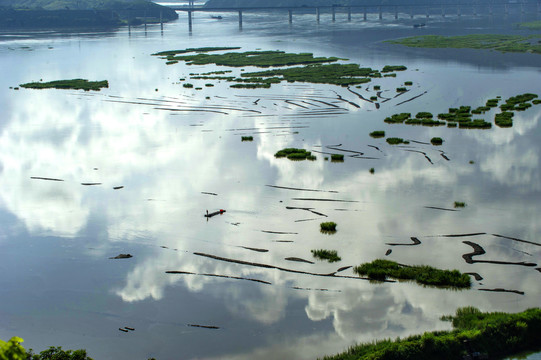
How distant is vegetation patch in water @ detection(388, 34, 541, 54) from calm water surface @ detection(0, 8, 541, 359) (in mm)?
51212

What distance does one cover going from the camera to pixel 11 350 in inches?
359

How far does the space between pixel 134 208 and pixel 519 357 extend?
20.1 meters

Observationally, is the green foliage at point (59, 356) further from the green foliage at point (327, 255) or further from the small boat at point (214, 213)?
the small boat at point (214, 213)

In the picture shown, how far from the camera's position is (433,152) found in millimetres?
40562

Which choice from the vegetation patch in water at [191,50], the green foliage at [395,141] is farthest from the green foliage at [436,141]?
the vegetation patch in water at [191,50]

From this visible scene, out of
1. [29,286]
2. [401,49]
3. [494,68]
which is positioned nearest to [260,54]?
[401,49]

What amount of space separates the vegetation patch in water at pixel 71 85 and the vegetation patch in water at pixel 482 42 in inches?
2563

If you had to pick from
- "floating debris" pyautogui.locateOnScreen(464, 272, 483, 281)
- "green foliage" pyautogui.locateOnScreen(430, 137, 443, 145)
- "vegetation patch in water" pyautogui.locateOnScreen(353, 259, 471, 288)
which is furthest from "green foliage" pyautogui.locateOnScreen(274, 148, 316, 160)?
"floating debris" pyautogui.locateOnScreen(464, 272, 483, 281)

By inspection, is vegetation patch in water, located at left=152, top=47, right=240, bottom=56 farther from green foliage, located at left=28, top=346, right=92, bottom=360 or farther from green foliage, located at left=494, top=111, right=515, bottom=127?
green foliage, located at left=28, top=346, right=92, bottom=360

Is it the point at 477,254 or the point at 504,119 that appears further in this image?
the point at 504,119

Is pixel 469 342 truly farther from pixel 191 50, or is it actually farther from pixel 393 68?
pixel 191 50

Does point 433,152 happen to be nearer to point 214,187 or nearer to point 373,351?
point 214,187

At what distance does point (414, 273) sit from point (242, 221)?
907cm

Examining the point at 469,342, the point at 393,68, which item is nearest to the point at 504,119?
the point at 469,342
